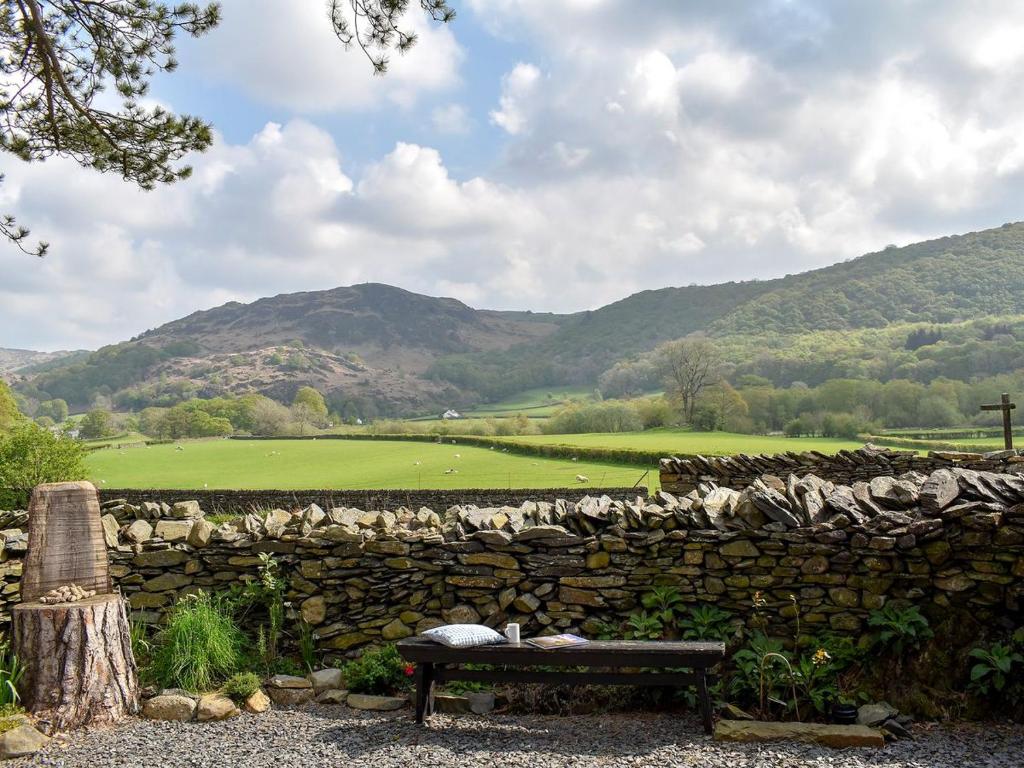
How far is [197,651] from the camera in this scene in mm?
6418

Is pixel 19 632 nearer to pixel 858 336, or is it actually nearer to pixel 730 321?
pixel 858 336

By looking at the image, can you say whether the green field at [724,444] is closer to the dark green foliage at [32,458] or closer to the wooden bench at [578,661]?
the dark green foliage at [32,458]

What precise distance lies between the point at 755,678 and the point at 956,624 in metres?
1.52

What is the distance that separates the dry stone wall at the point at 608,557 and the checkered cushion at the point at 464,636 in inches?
35.9

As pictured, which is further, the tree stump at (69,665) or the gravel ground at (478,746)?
the tree stump at (69,665)

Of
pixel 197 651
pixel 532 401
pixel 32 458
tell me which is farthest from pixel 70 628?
pixel 532 401

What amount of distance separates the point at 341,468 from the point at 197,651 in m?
36.7

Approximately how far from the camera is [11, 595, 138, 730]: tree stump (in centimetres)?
571

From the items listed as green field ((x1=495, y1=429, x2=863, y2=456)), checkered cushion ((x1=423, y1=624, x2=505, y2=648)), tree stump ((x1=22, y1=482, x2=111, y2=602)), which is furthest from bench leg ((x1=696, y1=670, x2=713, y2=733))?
green field ((x1=495, y1=429, x2=863, y2=456))

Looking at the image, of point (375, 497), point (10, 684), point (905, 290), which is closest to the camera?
point (10, 684)

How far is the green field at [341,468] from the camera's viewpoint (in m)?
32.3

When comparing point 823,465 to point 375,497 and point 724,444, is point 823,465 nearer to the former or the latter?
point 375,497

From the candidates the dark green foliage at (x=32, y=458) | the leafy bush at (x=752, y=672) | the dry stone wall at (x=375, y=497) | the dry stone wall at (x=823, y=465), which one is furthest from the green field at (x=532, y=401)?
the leafy bush at (x=752, y=672)

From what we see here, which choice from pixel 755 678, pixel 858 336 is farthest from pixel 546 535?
pixel 858 336
